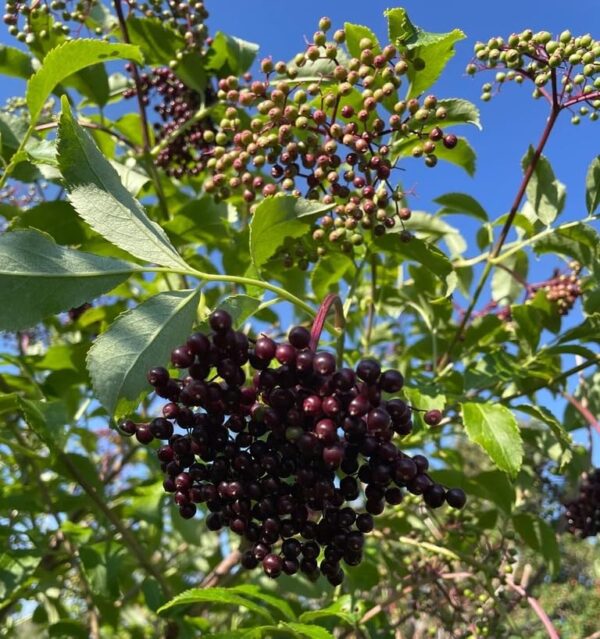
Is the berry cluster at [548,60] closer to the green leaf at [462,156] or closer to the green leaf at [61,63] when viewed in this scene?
the green leaf at [462,156]

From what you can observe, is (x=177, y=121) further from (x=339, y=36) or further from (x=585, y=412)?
(x=585, y=412)

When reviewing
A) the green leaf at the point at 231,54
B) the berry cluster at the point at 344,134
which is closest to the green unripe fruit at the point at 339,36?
the berry cluster at the point at 344,134

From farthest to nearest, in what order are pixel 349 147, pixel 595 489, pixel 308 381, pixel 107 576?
pixel 595 489 → pixel 107 576 → pixel 349 147 → pixel 308 381

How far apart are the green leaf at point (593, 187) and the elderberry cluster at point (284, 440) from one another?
49.2 inches

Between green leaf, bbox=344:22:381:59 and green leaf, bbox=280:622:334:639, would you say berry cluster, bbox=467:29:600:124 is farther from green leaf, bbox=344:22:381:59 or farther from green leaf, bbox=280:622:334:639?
green leaf, bbox=280:622:334:639

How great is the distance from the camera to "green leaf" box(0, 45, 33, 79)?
2.31 meters

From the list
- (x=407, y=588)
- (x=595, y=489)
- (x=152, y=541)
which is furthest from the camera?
(x=152, y=541)

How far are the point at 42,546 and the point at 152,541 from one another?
0.67 metres

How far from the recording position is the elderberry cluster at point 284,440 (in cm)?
113

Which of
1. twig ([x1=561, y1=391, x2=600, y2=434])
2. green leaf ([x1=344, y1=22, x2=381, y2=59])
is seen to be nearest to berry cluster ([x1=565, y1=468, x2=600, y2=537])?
twig ([x1=561, y1=391, x2=600, y2=434])

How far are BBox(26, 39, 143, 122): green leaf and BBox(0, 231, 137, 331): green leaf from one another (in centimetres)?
59

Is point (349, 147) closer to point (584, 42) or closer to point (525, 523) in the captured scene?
point (584, 42)

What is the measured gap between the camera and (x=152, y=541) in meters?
2.90

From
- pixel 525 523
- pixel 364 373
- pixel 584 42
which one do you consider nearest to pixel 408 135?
pixel 584 42
